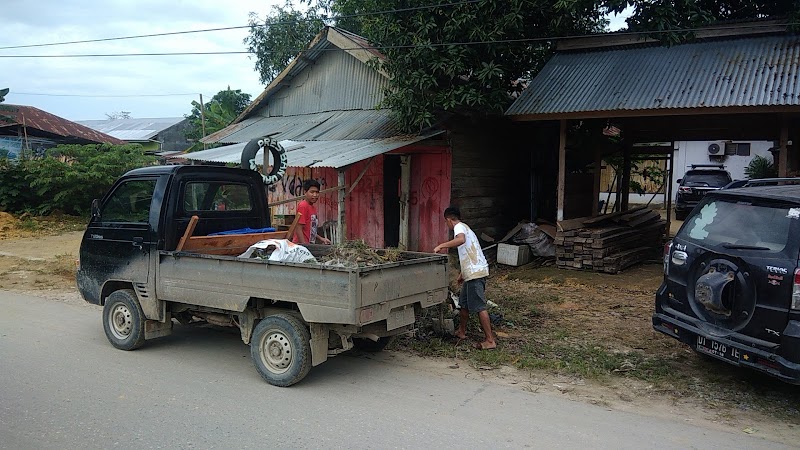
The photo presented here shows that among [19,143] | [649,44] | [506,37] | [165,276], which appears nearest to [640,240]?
[649,44]

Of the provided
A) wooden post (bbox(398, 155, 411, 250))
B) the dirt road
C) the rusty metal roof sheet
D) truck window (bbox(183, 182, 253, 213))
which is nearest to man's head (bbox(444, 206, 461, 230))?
the dirt road

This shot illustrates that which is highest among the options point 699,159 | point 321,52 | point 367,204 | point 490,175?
point 321,52

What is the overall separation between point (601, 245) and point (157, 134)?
28.9 metres

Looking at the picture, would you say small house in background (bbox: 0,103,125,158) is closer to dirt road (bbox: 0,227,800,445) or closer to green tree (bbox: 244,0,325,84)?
green tree (bbox: 244,0,325,84)

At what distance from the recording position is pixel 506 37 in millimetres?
10469

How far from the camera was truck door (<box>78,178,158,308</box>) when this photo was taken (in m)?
5.95

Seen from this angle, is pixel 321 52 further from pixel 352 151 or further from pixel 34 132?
pixel 34 132

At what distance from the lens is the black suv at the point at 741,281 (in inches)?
171

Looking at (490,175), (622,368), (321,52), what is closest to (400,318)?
(622,368)

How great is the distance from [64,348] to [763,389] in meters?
6.71

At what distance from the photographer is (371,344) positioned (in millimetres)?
6219

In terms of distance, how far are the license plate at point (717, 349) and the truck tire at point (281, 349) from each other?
326cm

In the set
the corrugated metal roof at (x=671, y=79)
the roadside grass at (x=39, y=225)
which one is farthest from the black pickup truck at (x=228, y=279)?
the roadside grass at (x=39, y=225)

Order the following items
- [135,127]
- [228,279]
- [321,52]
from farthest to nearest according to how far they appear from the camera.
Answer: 1. [135,127]
2. [321,52]
3. [228,279]
